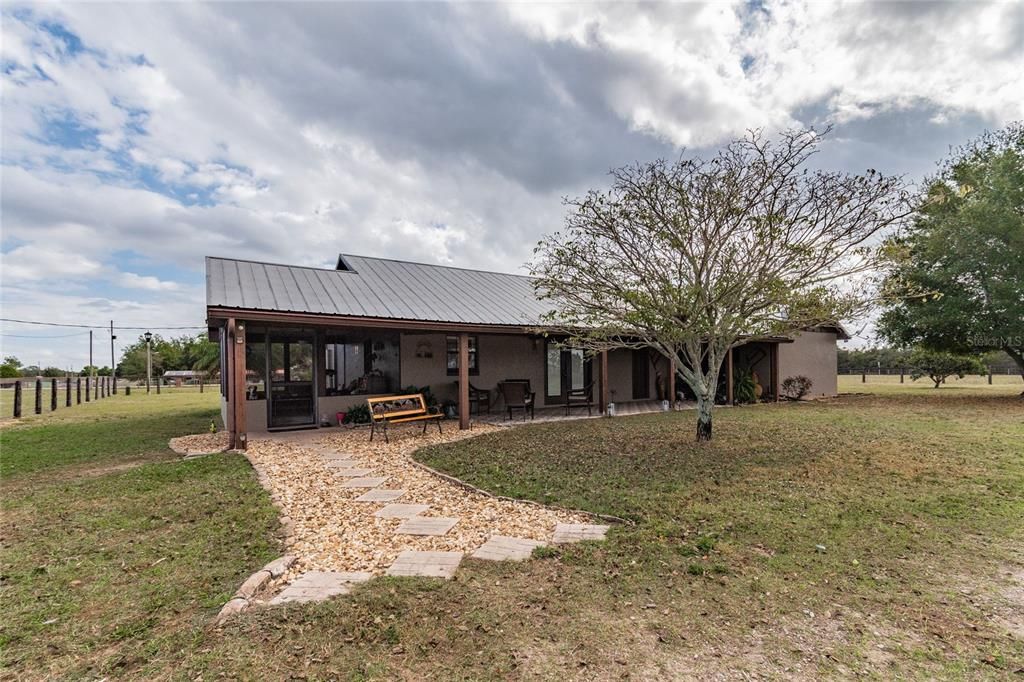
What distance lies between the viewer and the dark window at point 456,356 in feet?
40.9

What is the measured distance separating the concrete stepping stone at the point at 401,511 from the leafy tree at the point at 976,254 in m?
16.0

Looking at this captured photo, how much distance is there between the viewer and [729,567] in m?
3.26

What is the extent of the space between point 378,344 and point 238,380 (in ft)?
14.7

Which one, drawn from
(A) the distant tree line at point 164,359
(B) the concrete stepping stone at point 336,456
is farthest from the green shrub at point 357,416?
(A) the distant tree line at point 164,359

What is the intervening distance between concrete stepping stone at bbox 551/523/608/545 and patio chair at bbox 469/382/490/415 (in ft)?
26.9

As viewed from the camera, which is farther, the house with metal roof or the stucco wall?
the stucco wall

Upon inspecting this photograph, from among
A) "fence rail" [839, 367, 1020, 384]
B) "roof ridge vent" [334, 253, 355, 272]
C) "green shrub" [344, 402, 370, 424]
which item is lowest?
"fence rail" [839, 367, 1020, 384]

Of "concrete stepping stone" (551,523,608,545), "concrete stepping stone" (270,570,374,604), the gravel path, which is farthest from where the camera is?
"concrete stepping stone" (551,523,608,545)

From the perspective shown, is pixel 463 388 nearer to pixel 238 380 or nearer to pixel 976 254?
pixel 238 380

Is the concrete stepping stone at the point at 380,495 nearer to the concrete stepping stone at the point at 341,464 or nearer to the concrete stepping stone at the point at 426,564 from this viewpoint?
the concrete stepping stone at the point at 341,464

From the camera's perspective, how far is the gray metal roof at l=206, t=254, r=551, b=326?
29.6 ft

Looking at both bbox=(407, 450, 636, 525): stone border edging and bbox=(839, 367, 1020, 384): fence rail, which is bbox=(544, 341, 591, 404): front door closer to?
bbox=(407, 450, 636, 525): stone border edging

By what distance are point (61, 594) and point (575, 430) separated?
25.5ft

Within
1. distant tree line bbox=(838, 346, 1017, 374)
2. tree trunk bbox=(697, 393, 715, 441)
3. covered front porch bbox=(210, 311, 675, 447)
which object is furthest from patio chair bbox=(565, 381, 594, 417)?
distant tree line bbox=(838, 346, 1017, 374)
